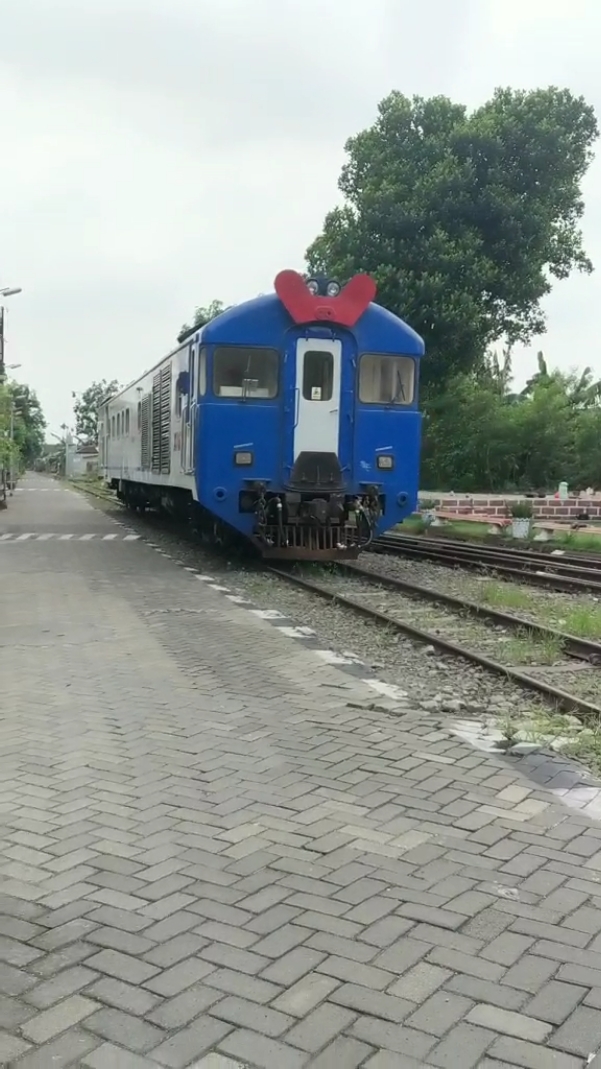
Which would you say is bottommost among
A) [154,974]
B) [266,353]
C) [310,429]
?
[154,974]

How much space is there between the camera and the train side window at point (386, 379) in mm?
12656

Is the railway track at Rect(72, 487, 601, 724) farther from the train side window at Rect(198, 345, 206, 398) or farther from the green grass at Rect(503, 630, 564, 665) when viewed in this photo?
the train side window at Rect(198, 345, 206, 398)

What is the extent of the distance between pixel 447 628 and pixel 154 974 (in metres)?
6.41

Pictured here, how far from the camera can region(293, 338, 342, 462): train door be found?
12.3 meters

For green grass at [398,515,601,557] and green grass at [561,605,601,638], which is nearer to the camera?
green grass at [561,605,601,638]

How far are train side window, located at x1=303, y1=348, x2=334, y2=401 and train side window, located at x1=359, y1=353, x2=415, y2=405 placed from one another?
1.36 feet

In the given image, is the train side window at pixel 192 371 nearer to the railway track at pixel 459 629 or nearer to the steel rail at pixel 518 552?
the railway track at pixel 459 629

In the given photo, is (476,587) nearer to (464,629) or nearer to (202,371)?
(464,629)

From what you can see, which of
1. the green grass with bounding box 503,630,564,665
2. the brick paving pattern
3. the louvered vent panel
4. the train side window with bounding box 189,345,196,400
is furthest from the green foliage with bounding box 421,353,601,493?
the brick paving pattern

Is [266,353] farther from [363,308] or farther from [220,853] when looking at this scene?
[220,853]

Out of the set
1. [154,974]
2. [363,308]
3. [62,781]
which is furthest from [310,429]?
[154,974]

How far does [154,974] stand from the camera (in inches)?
115

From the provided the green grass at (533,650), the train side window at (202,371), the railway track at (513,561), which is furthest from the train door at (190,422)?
the green grass at (533,650)

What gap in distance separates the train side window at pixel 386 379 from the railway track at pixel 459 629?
7.65 ft
